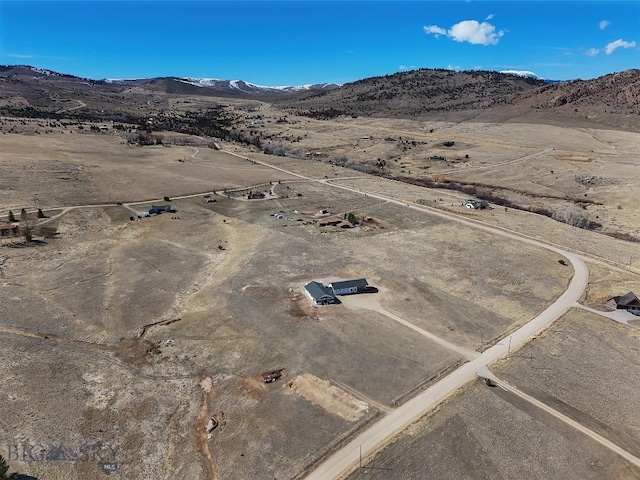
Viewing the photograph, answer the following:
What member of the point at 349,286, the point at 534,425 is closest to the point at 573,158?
the point at 349,286

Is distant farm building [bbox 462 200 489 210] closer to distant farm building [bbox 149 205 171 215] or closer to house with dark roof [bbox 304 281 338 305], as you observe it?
house with dark roof [bbox 304 281 338 305]

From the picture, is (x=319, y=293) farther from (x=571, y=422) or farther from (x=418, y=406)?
(x=571, y=422)

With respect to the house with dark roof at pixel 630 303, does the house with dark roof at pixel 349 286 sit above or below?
below

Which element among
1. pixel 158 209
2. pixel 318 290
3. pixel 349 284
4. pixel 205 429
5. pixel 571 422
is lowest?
pixel 205 429

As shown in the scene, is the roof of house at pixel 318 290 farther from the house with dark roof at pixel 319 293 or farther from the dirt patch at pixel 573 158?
→ the dirt patch at pixel 573 158

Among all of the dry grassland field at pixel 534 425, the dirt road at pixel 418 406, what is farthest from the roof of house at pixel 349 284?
the dry grassland field at pixel 534 425

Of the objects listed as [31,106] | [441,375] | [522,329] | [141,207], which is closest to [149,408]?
[441,375]

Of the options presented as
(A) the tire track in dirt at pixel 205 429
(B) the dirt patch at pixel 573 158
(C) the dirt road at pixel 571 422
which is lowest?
(A) the tire track in dirt at pixel 205 429
